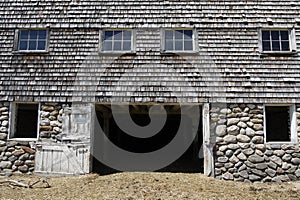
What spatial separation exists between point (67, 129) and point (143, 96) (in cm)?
220

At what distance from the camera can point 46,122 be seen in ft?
25.3

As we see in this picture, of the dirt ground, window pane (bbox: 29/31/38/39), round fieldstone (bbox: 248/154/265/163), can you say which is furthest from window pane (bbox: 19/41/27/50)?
round fieldstone (bbox: 248/154/265/163)

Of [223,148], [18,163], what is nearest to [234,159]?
[223,148]

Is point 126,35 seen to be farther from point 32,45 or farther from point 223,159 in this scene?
point 223,159

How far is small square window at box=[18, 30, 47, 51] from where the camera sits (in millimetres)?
8305

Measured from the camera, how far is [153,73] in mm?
7848

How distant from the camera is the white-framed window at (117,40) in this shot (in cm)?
818

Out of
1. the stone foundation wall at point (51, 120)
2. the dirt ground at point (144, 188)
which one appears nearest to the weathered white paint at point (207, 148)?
the dirt ground at point (144, 188)

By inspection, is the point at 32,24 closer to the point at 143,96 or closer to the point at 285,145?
the point at 143,96

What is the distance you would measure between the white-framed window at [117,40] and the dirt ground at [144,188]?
11.3 feet

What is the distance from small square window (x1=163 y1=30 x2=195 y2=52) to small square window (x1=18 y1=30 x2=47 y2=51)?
3.46m

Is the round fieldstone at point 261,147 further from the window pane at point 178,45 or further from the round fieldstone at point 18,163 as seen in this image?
the round fieldstone at point 18,163

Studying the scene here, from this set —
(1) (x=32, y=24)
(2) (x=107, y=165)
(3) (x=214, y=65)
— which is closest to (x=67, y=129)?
(2) (x=107, y=165)

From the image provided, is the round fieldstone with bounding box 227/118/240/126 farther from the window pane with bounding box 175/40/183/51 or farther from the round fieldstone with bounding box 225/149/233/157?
the window pane with bounding box 175/40/183/51
